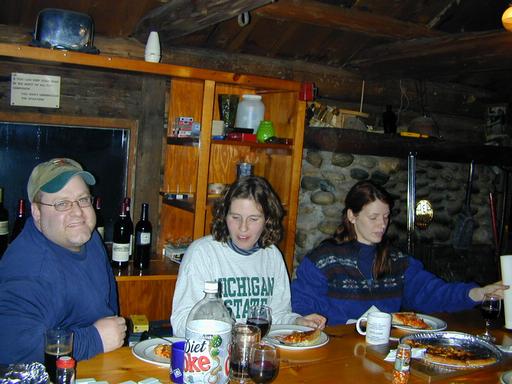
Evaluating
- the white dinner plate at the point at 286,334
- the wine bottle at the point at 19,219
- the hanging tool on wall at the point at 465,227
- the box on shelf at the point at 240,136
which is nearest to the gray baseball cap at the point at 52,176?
the white dinner plate at the point at 286,334

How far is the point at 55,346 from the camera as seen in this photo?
1577 millimetres

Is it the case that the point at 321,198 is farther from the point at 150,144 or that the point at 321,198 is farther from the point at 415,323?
the point at 415,323

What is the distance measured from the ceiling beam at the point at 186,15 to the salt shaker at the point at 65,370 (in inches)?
69.2

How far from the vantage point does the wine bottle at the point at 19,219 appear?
2965mm

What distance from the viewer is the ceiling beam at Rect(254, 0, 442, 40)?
3096 millimetres

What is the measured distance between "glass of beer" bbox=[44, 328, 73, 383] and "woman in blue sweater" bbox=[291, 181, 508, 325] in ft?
3.95

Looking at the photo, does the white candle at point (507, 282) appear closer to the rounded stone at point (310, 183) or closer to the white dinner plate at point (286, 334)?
the white dinner plate at point (286, 334)

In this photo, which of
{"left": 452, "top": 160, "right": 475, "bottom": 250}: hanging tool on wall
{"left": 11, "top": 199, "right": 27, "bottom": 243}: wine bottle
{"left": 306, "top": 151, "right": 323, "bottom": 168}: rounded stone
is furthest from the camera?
{"left": 452, "top": 160, "right": 475, "bottom": 250}: hanging tool on wall

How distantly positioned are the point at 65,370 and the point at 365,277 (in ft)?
5.30

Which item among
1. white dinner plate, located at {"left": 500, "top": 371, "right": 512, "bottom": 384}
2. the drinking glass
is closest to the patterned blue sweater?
white dinner plate, located at {"left": 500, "top": 371, "right": 512, "bottom": 384}

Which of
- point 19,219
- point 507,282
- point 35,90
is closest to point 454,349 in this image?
point 507,282

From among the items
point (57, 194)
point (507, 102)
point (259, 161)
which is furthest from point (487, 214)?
point (57, 194)

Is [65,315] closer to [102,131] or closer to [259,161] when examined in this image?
[102,131]

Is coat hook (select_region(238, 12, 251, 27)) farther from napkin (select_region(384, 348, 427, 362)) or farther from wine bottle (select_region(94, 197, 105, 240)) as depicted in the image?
napkin (select_region(384, 348, 427, 362))
